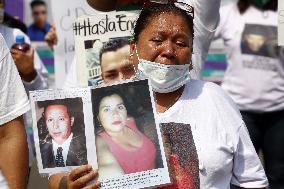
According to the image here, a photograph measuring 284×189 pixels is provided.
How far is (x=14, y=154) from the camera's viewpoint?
2.63m

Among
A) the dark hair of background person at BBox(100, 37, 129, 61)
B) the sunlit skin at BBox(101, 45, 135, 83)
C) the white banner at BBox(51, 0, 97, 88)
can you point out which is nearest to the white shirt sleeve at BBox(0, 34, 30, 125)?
the sunlit skin at BBox(101, 45, 135, 83)

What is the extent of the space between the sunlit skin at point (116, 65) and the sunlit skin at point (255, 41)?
5.43 feet

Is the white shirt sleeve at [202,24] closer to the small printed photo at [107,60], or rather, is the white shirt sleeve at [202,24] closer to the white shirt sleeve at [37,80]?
the small printed photo at [107,60]

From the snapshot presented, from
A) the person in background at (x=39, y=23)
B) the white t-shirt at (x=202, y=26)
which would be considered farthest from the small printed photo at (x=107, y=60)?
the person in background at (x=39, y=23)

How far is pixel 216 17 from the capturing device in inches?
125

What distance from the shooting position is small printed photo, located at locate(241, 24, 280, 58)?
490 centimetres

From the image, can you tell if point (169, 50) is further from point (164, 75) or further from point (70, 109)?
point (70, 109)

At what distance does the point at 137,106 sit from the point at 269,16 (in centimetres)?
261

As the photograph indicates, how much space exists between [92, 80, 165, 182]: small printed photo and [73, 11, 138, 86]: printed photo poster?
35.1 inches

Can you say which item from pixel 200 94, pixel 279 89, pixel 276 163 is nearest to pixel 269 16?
pixel 279 89

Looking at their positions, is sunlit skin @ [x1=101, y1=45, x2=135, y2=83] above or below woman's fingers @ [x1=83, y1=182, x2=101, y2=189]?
above

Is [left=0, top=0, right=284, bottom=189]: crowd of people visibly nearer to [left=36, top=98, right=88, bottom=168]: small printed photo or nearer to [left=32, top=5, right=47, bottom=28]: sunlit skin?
[left=36, top=98, right=88, bottom=168]: small printed photo

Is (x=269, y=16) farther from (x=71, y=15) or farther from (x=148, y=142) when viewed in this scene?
(x=148, y=142)

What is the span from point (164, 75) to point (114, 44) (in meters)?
0.93
